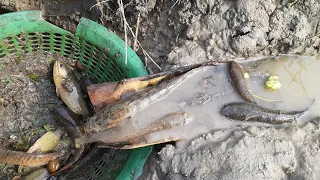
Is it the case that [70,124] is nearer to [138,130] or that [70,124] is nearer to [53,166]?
[53,166]

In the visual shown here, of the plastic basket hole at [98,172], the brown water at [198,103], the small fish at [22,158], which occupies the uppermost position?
the brown water at [198,103]

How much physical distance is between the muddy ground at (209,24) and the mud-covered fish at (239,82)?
9.4 inches

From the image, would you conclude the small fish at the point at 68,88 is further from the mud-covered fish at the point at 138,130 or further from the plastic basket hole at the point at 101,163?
the mud-covered fish at the point at 138,130

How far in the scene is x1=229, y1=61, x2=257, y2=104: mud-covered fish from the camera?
319 cm

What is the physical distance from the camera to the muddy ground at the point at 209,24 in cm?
333

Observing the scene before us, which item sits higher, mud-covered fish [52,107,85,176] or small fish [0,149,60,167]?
mud-covered fish [52,107,85,176]

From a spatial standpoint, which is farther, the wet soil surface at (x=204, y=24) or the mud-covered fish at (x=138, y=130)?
the wet soil surface at (x=204, y=24)

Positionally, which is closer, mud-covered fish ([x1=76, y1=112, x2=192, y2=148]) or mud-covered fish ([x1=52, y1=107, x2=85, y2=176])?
mud-covered fish ([x1=76, y1=112, x2=192, y2=148])

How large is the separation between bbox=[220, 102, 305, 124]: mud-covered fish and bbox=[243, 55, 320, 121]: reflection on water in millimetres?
146

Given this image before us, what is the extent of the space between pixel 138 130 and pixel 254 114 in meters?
0.97

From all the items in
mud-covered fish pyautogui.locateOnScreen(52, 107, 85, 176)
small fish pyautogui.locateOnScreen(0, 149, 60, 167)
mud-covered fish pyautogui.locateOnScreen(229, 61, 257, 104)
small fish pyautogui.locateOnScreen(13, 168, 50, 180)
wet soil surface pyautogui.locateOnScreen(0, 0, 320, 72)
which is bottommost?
small fish pyautogui.locateOnScreen(13, 168, 50, 180)

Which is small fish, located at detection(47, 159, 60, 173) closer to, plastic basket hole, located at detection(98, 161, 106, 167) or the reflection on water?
plastic basket hole, located at detection(98, 161, 106, 167)

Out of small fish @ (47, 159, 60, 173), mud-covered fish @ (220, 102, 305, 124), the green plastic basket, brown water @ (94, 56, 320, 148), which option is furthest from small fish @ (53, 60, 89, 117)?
mud-covered fish @ (220, 102, 305, 124)

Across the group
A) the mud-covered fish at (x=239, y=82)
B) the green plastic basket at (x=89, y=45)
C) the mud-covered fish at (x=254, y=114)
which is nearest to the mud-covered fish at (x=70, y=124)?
the green plastic basket at (x=89, y=45)
